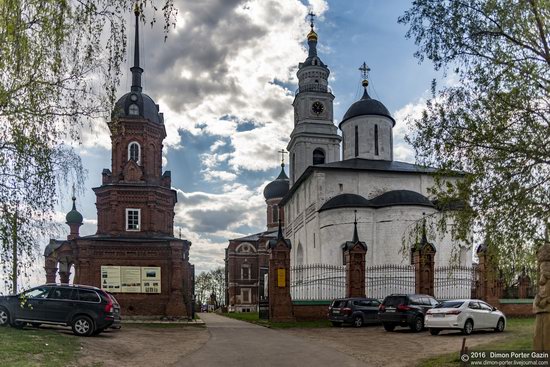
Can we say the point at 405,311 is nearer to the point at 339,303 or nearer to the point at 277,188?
the point at 339,303

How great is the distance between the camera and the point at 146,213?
A: 117 ft

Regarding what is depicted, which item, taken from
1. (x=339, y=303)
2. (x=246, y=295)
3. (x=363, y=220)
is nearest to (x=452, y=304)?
(x=339, y=303)

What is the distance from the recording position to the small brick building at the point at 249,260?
248ft

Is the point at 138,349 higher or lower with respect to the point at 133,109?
lower

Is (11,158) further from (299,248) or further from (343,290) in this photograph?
(299,248)

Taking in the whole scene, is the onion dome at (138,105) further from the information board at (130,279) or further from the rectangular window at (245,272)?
the rectangular window at (245,272)

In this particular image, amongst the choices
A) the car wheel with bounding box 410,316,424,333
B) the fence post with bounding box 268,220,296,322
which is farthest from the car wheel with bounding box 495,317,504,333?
the fence post with bounding box 268,220,296,322

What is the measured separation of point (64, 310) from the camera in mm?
18641

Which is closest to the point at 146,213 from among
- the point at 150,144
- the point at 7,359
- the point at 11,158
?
the point at 150,144

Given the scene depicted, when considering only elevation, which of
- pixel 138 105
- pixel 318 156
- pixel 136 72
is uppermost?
pixel 136 72

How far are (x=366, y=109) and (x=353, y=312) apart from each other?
25244 millimetres

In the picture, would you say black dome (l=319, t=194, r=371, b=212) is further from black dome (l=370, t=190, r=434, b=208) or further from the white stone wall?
black dome (l=370, t=190, r=434, b=208)

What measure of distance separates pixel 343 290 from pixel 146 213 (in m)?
13.0

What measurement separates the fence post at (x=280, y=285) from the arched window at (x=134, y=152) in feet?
38.8
